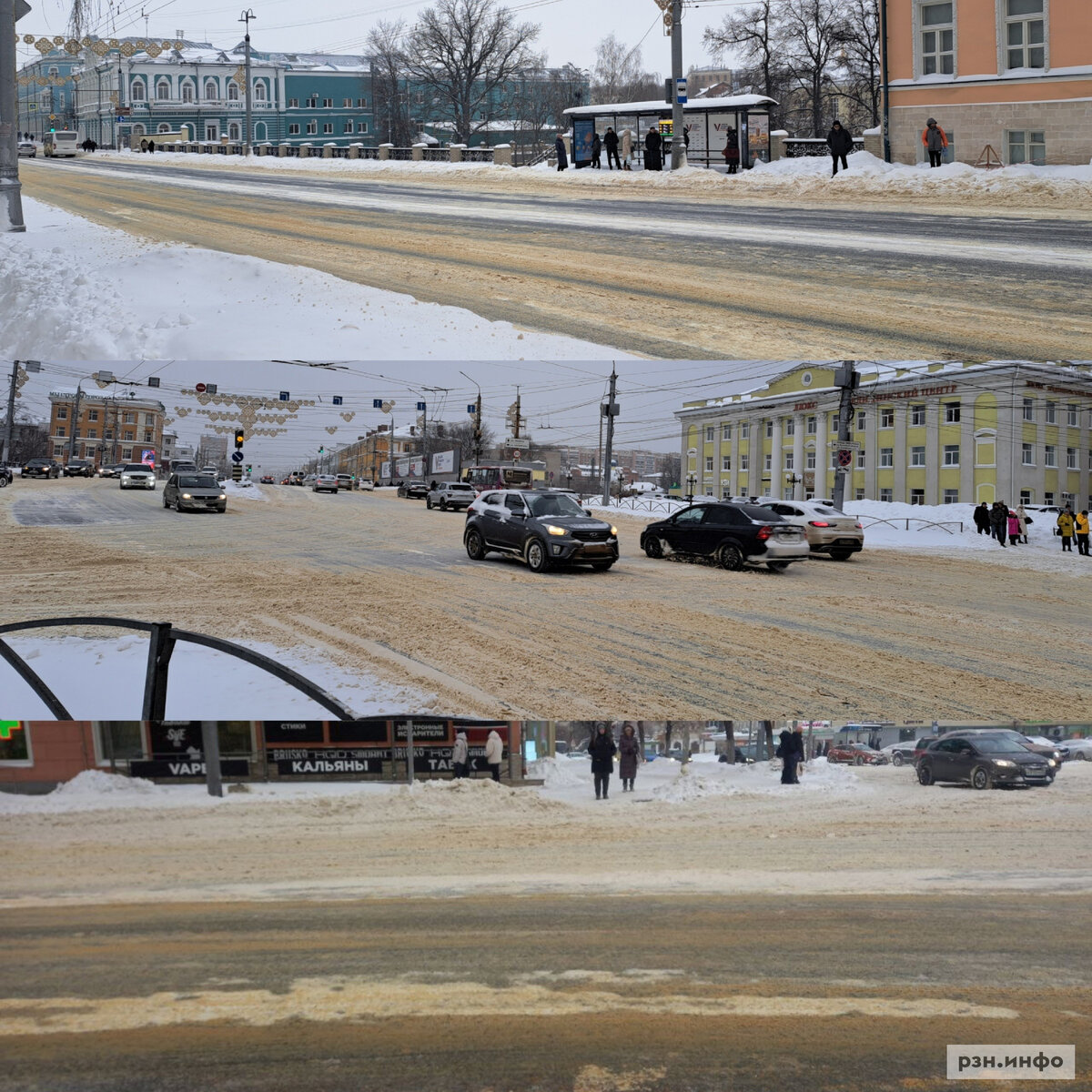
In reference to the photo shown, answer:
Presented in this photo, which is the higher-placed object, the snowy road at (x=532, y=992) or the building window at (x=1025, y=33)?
the building window at (x=1025, y=33)

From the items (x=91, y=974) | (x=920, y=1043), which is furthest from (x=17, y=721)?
(x=920, y=1043)

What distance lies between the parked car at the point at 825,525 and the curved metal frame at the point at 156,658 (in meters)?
2.73

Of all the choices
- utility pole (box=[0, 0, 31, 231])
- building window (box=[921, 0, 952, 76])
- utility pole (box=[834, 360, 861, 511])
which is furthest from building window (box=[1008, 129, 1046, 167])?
utility pole (box=[0, 0, 31, 231])

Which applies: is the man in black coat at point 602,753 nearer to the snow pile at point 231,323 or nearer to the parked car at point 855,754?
the parked car at point 855,754

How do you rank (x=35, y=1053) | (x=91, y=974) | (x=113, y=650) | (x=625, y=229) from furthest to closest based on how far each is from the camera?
(x=625, y=229)
(x=113, y=650)
(x=91, y=974)
(x=35, y=1053)

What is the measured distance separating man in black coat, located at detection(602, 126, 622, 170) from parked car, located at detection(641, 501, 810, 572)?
Result: 3963 millimetres

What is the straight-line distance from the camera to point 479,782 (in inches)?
245

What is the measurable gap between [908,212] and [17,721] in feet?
25.3

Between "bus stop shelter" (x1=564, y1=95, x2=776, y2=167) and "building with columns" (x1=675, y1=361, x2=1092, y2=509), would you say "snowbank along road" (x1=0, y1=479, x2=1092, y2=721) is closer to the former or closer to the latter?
"building with columns" (x1=675, y1=361, x2=1092, y2=509)

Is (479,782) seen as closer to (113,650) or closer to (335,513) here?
(335,513)

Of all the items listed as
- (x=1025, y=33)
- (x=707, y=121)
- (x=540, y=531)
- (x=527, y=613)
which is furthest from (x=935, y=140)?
(x=527, y=613)

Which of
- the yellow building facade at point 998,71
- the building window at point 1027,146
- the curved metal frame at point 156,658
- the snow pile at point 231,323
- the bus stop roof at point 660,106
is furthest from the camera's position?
the building window at point 1027,146

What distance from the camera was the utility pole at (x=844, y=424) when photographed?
225 inches

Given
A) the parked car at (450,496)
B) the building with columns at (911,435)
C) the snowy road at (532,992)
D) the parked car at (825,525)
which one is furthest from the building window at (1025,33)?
the snowy road at (532,992)
